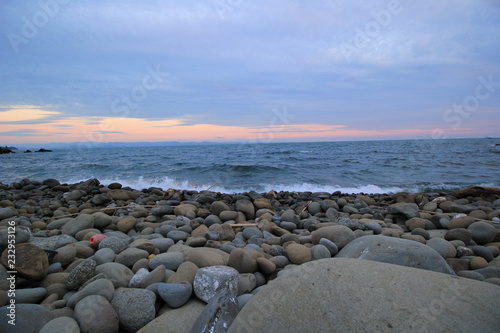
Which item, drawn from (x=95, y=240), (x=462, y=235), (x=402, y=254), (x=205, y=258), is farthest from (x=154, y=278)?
(x=462, y=235)

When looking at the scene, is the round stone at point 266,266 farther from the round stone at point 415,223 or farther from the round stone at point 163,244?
the round stone at point 415,223

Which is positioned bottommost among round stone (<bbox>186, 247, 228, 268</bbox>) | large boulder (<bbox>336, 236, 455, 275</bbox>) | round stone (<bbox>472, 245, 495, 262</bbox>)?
round stone (<bbox>472, 245, 495, 262</bbox>)

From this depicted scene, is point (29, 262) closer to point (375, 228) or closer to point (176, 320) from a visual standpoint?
point (176, 320)

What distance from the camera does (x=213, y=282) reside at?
2.29m

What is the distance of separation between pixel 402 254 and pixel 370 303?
1257 mm

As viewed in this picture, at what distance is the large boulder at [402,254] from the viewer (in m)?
2.47

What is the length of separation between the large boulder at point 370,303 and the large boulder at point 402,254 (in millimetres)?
740

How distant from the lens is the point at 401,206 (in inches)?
199

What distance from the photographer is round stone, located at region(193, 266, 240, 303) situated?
88.9 inches

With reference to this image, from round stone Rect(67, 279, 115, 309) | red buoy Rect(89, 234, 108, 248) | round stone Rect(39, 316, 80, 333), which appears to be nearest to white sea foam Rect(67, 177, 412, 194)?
red buoy Rect(89, 234, 108, 248)

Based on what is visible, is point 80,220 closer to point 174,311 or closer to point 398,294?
point 174,311

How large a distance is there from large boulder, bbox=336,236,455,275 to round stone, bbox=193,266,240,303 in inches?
52.1

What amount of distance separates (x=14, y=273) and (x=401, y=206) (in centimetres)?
557

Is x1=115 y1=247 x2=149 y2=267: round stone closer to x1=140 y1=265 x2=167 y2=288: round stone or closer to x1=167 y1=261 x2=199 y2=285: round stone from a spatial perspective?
x1=140 y1=265 x2=167 y2=288: round stone
